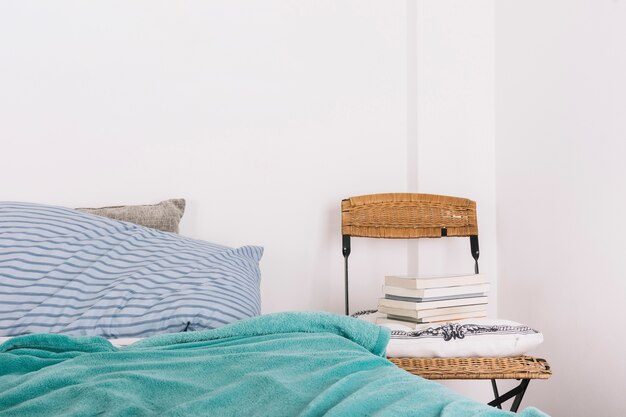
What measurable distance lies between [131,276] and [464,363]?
90 centimetres

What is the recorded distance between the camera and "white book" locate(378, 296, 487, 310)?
6.55ft

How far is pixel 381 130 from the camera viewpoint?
2.76 metres

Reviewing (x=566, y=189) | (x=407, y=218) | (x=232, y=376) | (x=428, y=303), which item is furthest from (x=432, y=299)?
(x=232, y=376)

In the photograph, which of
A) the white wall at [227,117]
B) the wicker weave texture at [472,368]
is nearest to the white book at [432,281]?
the wicker weave texture at [472,368]

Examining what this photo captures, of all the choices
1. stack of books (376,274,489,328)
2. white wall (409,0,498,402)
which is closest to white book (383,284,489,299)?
stack of books (376,274,489,328)

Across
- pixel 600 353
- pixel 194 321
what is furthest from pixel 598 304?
pixel 194 321

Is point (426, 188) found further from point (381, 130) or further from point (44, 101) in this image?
point (44, 101)

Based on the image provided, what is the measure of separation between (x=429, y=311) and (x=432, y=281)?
9 centimetres

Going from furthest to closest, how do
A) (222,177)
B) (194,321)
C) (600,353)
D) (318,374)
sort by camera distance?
(222,177)
(600,353)
(194,321)
(318,374)

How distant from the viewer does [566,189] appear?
2.35m

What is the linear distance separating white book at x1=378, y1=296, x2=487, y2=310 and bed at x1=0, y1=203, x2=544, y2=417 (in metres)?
0.44

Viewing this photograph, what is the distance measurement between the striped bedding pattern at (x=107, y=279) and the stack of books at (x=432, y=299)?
0.45 meters

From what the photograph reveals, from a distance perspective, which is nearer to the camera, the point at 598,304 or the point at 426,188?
the point at 598,304

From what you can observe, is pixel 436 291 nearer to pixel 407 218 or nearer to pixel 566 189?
pixel 407 218
